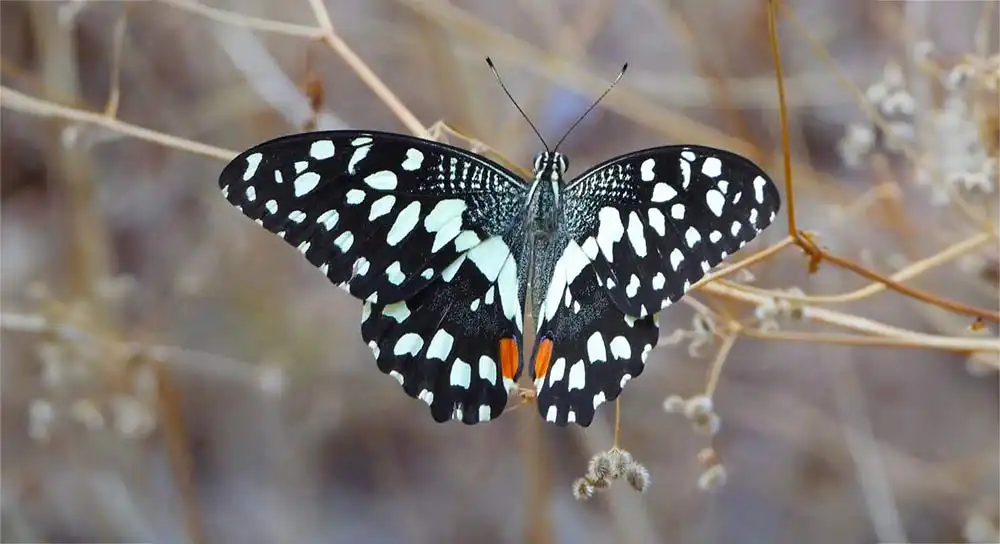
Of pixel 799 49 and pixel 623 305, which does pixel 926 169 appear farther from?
pixel 799 49

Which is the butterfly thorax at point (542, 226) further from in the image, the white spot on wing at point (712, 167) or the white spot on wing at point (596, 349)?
the white spot on wing at point (712, 167)

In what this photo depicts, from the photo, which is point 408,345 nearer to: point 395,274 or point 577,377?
point 395,274

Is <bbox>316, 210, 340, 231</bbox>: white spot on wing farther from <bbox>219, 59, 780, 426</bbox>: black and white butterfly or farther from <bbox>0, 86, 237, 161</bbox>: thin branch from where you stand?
<bbox>0, 86, 237, 161</bbox>: thin branch

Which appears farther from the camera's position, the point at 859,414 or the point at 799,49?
the point at 799,49

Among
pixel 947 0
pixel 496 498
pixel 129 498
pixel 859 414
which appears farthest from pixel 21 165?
pixel 947 0

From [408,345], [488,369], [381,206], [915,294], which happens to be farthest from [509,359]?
[915,294]

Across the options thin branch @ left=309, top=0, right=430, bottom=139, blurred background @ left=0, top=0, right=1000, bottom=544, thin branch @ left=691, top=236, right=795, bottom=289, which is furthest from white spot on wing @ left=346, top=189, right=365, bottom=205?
blurred background @ left=0, top=0, right=1000, bottom=544
